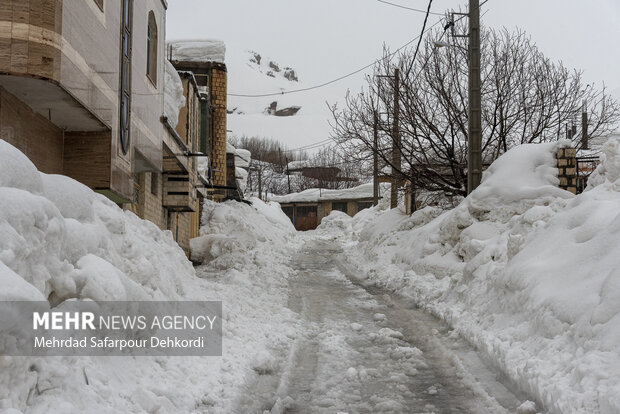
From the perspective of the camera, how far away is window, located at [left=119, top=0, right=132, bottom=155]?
9.38m

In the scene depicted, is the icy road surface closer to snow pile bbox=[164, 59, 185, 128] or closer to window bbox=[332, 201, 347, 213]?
snow pile bbox=[164, 59, 185, 128]

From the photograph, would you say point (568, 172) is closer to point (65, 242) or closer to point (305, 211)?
point (65, 242)

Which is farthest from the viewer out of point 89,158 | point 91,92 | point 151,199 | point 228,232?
point 228,232

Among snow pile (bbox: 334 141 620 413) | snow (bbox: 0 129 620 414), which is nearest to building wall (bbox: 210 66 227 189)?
snow pile (bbox: 334 141 620 413)

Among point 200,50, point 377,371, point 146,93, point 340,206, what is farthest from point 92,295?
point 340,206

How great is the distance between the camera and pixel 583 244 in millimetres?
6297

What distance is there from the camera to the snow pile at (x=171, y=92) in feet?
47.2

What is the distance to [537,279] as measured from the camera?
6.35m

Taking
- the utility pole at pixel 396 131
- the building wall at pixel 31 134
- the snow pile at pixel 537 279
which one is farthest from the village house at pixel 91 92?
the utility pole at pixel 396 131

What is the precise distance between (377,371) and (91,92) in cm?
519

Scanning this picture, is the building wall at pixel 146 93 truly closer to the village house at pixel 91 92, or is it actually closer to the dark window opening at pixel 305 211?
the village house at pixel 91 92

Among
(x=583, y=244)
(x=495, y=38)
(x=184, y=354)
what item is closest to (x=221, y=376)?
(x=184, y=354)

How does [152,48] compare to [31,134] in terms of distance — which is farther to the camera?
[152,48]

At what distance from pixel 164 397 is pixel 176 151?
11.0 metres
